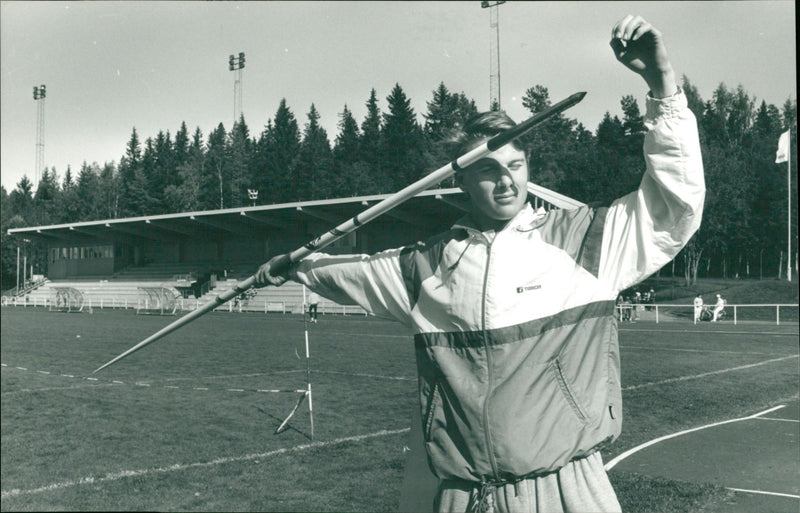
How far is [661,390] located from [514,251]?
1009 centimetres

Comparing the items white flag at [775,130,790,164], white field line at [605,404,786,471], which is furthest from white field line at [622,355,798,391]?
white flag at [775,130,790,164]

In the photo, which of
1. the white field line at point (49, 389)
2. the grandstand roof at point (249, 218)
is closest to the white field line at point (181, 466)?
the white field line at point (49, 389)

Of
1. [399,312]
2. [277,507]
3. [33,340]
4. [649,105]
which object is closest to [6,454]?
[277,507]

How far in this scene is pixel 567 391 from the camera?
2.18 m

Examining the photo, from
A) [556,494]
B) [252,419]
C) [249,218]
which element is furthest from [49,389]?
[249,218]

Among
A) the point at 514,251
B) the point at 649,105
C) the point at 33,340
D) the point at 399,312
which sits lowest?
the point at 33,340

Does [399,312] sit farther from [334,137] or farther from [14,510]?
[334,137]

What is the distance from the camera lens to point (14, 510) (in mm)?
5223

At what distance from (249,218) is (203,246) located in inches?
336

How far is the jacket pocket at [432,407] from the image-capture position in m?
2.29

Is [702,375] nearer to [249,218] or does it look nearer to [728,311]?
[728,311]

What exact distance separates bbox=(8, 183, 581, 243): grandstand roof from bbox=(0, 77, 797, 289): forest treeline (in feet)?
17.5

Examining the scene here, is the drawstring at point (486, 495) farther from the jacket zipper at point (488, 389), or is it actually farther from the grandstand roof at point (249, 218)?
the grandstand roof at point (249, 218)

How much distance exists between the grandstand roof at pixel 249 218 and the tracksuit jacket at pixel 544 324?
21.4 metres
